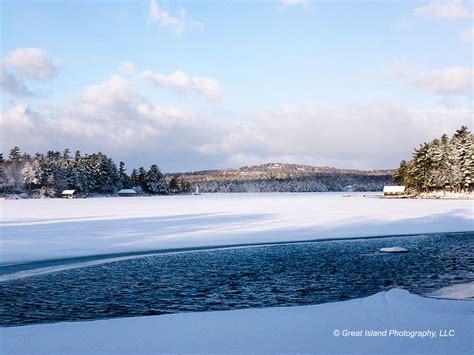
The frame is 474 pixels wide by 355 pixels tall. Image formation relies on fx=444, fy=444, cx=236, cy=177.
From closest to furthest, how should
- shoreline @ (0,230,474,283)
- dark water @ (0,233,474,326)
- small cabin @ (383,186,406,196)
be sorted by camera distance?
1. dark water @ (0,233,474,326)
2. shoreline @ (0,230,474,283)
3. small cabin @ (383,186,406,196)

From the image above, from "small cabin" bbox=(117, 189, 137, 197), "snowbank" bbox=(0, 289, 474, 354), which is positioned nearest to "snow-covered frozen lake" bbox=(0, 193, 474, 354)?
"snowbank" bbox=(0, 289, 474, 354)

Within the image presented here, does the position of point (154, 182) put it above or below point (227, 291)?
above

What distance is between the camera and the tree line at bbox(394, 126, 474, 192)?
8228 cm

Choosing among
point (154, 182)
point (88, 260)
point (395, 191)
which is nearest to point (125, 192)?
point (154, 182)

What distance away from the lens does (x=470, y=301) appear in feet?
32.3

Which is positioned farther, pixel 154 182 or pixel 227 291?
pixel 154 182

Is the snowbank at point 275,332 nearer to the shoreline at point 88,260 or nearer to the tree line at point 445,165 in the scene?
the shoreline at point 88,260

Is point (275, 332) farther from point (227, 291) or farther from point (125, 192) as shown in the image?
point (125, 192)

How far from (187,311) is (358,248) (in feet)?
38.7

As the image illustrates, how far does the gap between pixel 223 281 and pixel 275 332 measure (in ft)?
17.5

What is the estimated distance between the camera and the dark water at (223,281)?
10.1 meters

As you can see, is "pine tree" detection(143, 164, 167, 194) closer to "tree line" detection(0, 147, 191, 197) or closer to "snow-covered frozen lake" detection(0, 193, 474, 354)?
"tree line" detection(0, 147, 191, 197)

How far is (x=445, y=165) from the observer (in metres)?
86.7

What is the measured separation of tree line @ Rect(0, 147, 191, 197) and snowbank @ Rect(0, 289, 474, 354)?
115 metres
